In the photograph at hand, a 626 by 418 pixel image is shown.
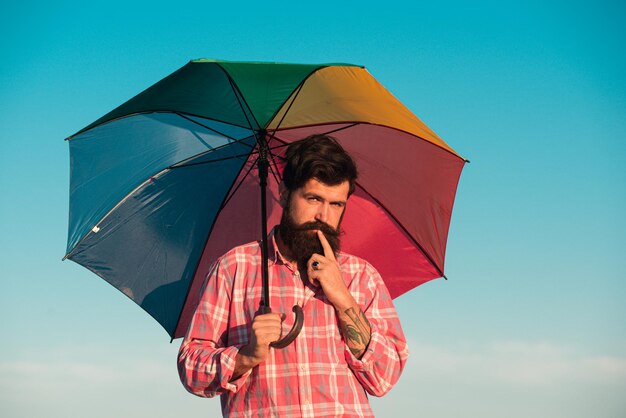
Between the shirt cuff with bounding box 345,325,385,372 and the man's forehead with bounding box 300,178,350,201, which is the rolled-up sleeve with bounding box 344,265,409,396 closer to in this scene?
the shirt cuff with bounding box 345,325,385,372

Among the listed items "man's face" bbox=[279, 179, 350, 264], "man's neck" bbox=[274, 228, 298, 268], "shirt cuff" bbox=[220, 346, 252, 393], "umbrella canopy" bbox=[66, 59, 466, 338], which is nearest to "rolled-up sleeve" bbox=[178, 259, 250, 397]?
"shirt cuff" bbox=[220, 346, 252, 393]

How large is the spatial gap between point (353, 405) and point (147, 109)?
92.6 inches

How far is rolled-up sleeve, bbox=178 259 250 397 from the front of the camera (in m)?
4.61

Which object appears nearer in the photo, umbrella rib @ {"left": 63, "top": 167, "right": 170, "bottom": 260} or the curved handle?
the curved handle

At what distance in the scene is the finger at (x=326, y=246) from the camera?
5.06 metres

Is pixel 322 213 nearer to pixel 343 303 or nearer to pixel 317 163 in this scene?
pixel 317 163

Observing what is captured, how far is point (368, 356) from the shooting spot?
15.8 ft

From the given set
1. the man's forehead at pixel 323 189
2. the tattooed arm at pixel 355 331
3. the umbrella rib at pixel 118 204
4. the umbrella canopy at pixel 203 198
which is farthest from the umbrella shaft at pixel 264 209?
the umbrella rib at pixel 118 204

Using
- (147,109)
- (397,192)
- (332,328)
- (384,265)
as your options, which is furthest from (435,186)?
(147,109)

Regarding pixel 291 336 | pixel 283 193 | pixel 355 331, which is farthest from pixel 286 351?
pixel 283 193

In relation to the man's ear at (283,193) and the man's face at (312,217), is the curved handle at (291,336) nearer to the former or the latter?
the man's face at (312,217)

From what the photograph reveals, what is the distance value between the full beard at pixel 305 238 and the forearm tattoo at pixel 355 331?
490 mm

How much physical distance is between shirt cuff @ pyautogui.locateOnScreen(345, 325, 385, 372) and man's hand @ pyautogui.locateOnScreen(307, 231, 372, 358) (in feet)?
0.07

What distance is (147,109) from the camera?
538 cm
